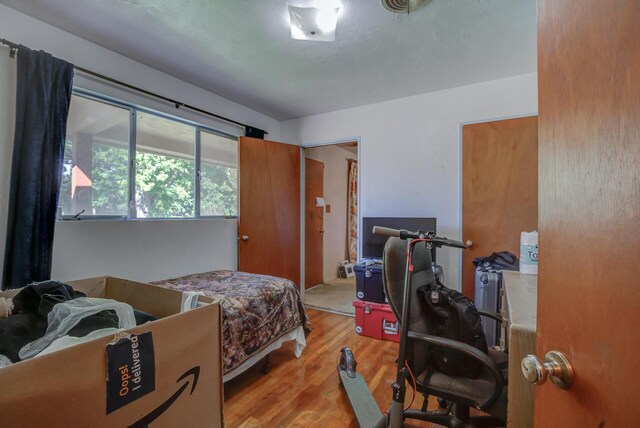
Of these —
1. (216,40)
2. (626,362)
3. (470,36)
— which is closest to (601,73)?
(626,362)

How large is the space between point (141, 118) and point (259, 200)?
1421 mm

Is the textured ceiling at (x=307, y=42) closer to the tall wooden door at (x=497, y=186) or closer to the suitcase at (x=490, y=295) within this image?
the tall wooden door at (x=497, y=186)

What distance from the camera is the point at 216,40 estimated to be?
2123mm

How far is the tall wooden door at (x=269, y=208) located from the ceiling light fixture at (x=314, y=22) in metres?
1.53

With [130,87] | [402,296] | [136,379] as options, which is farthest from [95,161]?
[402,296]

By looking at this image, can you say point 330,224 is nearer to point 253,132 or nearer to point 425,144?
point 253,132

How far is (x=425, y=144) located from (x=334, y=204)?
255 cm

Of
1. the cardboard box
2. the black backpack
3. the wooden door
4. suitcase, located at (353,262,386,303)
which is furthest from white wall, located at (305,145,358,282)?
the wooden door

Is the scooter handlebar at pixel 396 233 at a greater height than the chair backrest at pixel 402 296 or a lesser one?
greater

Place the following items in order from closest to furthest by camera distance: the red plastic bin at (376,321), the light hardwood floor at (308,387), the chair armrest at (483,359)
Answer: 1. the chair armrest at (483,359)
2. the light hardwood floor at (308,387)
3. the red plastic bin at (376,321)

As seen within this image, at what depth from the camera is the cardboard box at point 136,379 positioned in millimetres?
517

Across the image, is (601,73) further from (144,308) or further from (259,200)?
(259,200)

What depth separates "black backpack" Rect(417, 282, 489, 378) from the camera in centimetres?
121

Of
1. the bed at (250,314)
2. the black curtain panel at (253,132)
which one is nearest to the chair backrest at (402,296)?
the bed at (250,314)
